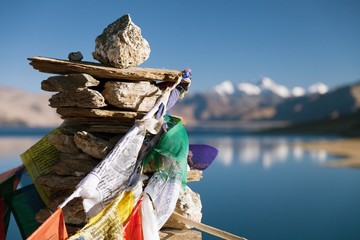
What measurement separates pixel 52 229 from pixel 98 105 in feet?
3.77

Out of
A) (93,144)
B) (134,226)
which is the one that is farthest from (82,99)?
(134,226)

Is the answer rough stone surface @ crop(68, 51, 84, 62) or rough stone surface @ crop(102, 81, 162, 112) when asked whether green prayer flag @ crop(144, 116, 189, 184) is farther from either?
rough stone surface @ crop(68, 51, 84, 62)

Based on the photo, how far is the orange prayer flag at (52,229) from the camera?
302 cm

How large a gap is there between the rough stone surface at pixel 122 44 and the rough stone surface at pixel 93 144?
2.35ft

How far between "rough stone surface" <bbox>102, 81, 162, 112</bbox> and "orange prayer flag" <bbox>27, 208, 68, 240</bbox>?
3.75 ft

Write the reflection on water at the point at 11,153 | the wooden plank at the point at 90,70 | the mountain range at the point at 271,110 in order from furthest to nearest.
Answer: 1. the mountain range at the point at 271,110
2. the reflection on water at the point at 11,153
3. the wooden plank at the point at 90,70

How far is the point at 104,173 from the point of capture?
11.6ft

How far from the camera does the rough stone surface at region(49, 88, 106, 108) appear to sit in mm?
3816

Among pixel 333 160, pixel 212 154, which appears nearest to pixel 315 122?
pixel 333 160

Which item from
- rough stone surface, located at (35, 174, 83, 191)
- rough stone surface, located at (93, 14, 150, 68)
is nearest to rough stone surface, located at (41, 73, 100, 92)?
rough stone surface, located at (93, 14, 150, 68)

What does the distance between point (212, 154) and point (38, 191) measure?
68.1 inches

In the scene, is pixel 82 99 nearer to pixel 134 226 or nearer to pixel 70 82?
pixel 70 82

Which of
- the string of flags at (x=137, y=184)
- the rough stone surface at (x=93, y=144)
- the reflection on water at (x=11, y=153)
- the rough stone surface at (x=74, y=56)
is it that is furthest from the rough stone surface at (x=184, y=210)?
the reflection on water at (x=11, y=153)

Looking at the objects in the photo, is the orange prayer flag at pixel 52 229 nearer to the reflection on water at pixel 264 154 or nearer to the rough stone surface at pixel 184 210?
the rough stone surface at pixel 184 210
